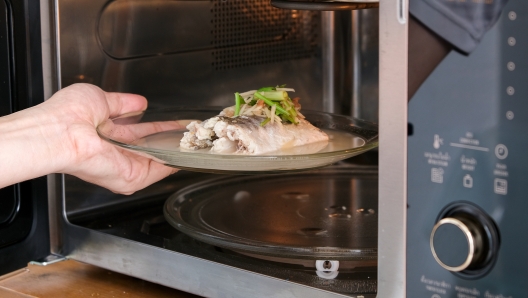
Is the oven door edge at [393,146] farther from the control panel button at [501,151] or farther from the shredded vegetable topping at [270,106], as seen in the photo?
the shredded vegetable topping at [270,106]

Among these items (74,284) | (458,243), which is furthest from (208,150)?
(458,243)

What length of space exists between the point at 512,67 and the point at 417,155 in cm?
11

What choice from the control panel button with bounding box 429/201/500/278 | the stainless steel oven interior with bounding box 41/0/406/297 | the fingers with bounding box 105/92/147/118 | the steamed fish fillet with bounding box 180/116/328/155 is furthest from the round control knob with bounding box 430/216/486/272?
the fingers with bounding box 105/92/147/118

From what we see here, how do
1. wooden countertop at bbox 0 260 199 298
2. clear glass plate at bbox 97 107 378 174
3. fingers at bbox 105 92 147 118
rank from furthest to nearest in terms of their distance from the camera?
fingers at bbox 105 92 147 118, wooden countertop at bbox 0 260 199 298, clear glass plate at bbox 97 107 378 174

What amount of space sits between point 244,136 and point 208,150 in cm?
6

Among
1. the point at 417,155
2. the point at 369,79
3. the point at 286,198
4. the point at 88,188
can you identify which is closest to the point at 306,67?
the point at 369,79

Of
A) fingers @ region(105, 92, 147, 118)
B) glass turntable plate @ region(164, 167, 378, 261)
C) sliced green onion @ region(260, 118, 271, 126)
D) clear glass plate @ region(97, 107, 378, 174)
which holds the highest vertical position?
fingers @ region(105, 92, 147, 118)

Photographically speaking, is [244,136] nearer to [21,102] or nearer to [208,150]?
[208,150]

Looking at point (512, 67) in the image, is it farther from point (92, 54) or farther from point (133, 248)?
point (92, 54)

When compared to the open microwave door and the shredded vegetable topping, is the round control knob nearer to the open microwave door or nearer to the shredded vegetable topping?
the shredded vegetable topping

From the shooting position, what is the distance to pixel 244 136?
835 mm

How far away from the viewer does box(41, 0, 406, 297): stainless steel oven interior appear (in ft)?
2.57

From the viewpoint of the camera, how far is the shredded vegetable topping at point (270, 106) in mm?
937

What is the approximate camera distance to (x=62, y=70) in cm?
96
